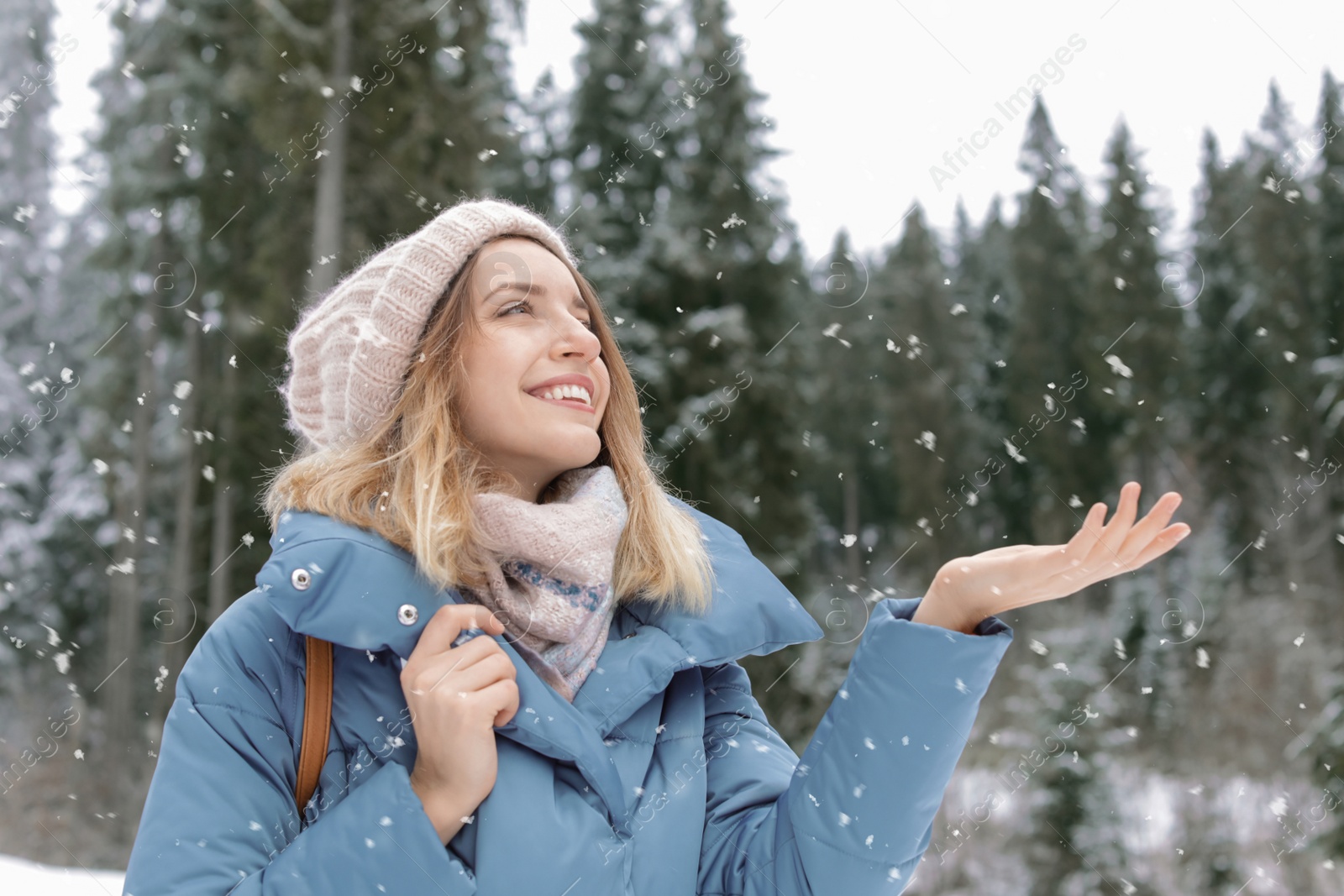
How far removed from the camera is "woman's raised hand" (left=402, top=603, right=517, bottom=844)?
4.65ft

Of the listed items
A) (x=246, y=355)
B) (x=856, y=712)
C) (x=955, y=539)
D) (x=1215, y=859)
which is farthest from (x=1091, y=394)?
(x=856, y=712)

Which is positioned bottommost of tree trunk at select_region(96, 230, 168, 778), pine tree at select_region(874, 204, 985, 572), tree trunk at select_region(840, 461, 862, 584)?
tree trunk at select_region(840, 461, 862, 584)

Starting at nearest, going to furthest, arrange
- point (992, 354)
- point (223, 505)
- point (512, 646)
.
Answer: point (512, 646)
point (223, 505)
point (992, 354)

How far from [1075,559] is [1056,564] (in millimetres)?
27

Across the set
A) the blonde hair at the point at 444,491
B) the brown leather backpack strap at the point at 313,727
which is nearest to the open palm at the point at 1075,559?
the blonde hair at the point at 444,491

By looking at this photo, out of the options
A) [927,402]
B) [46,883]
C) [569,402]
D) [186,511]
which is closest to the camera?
[569,402]

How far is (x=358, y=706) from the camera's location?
155cm

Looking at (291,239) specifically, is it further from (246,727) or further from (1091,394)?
(1091,394)

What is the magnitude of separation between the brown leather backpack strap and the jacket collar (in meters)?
0.10

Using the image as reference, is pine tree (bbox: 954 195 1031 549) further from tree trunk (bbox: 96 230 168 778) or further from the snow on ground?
the snow on ground

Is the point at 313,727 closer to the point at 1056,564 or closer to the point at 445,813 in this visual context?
the point at 445,813

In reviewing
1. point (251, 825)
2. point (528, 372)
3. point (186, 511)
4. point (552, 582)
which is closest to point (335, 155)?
point (528, 372)

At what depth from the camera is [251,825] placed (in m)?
1.42

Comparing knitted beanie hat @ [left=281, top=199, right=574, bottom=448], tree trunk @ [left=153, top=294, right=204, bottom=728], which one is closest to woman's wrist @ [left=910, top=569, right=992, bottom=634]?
knitted beanie hat @ [left=281, top=199, right=574, bottom=448]
